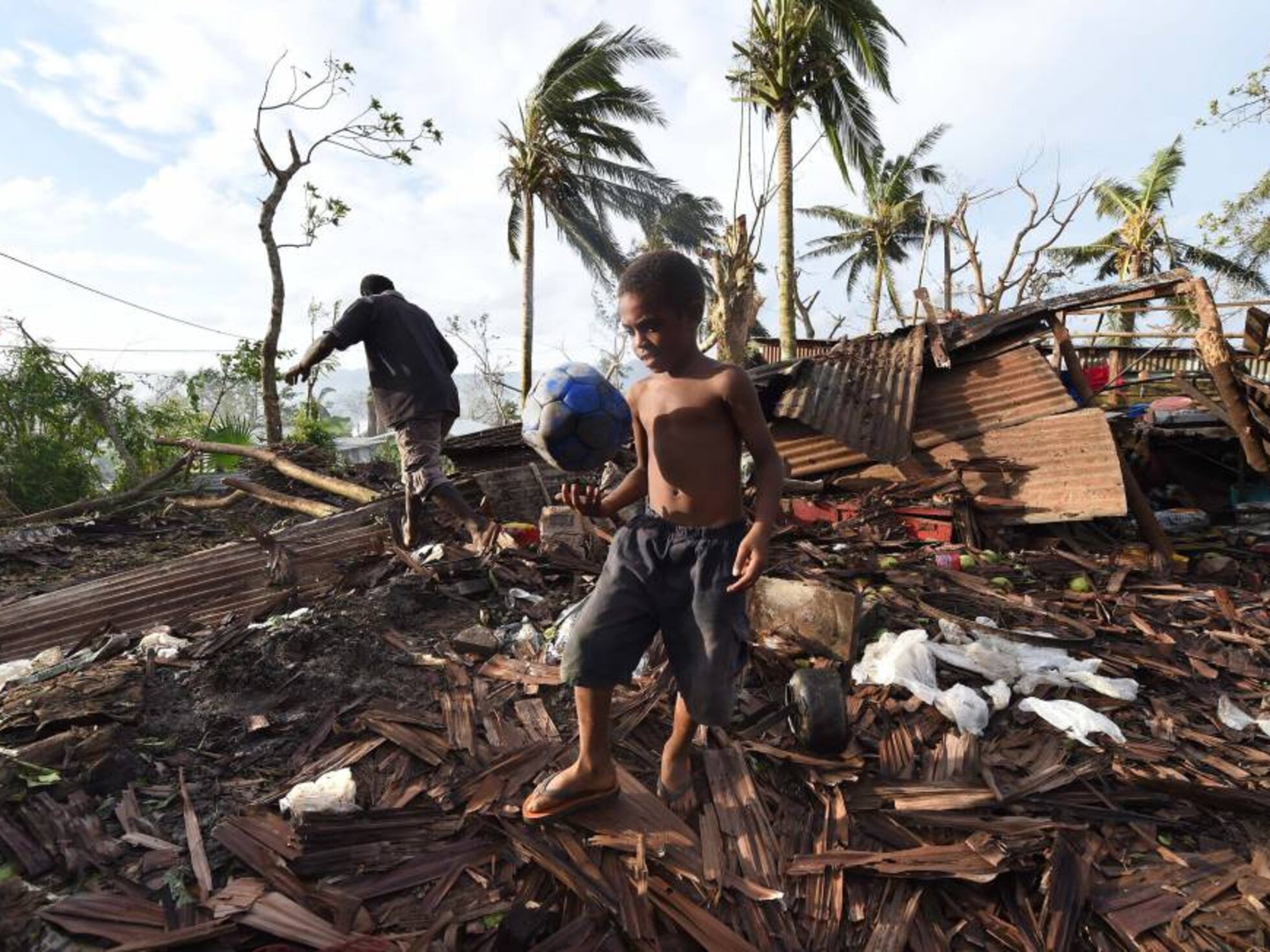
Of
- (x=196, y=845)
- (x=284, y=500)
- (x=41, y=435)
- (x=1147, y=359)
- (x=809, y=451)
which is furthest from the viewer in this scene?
(x=1147, y=359)

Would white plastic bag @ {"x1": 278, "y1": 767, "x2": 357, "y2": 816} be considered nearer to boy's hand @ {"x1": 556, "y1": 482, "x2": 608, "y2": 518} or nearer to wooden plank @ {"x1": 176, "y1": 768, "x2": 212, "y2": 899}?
wooden plank @ {"x1": 176, "y1": 768, "x2": 212, "y2": 899}

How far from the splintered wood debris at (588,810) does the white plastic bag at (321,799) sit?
5cm

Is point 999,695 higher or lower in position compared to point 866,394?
lower

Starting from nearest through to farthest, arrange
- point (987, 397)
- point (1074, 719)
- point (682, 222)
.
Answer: point (1074, 719) < point (987, 397) < point (682, 222)

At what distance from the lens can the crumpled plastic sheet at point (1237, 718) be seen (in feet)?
10.1

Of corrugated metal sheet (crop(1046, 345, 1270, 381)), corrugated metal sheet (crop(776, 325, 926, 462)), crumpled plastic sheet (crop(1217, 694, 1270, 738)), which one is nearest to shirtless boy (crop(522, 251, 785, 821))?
crumpled plastic sheet (crop(1217, 694, 1270, 738))

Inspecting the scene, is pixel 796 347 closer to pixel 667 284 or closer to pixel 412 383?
pixel 412 383

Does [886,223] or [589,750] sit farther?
[886,223]

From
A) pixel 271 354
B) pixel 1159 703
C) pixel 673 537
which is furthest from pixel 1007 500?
pixel 271 354

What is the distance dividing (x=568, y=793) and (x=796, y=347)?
14480 millimetres

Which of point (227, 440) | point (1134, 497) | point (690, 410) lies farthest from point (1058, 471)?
point (227, 440)

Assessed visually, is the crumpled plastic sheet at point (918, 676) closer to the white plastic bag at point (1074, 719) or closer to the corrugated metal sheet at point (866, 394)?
the white plastic bag at point (1074, 719)

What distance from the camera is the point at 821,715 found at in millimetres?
2680

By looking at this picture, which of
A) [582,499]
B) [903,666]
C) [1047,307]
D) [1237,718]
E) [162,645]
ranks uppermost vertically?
[1047,307]
